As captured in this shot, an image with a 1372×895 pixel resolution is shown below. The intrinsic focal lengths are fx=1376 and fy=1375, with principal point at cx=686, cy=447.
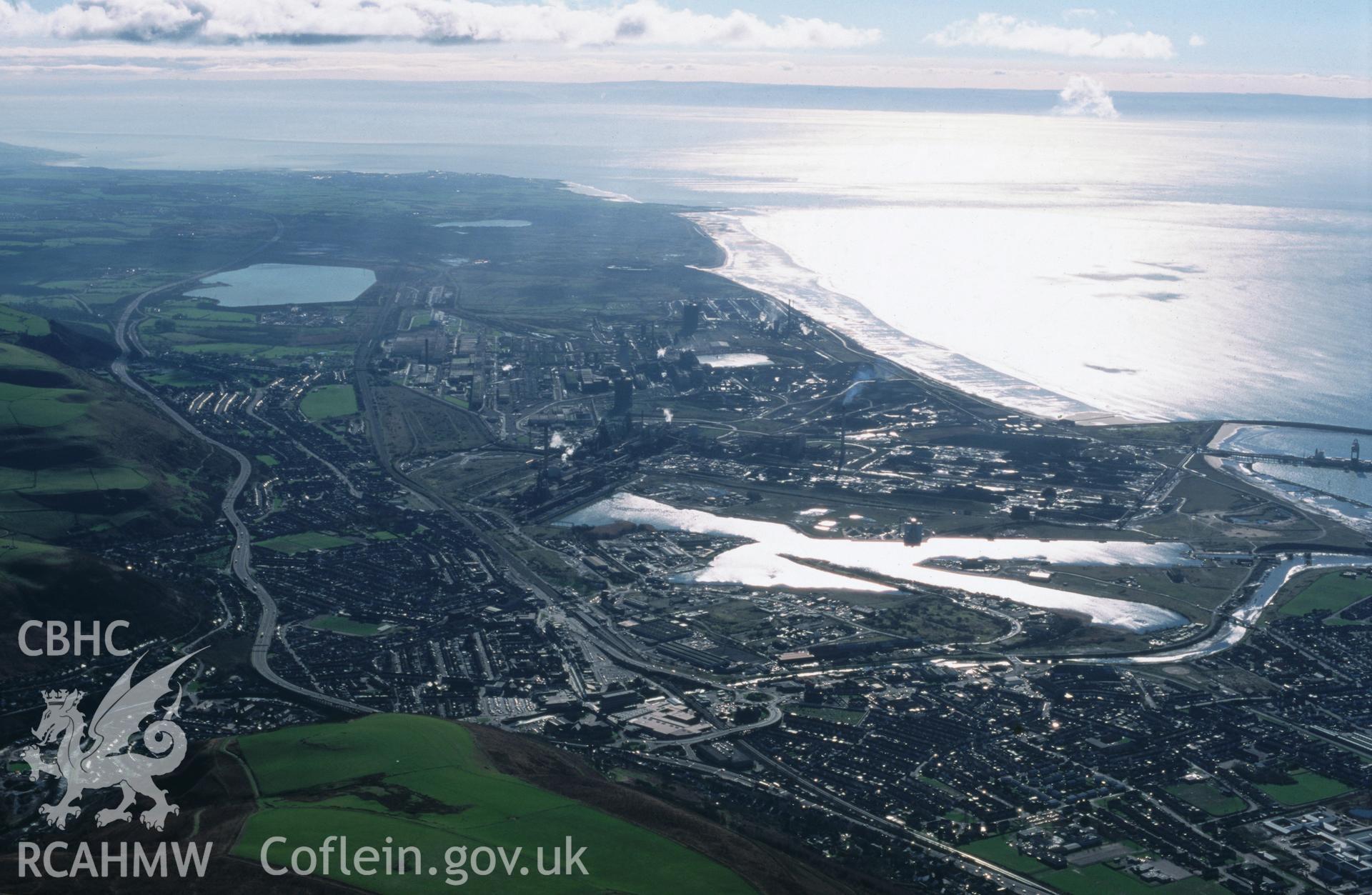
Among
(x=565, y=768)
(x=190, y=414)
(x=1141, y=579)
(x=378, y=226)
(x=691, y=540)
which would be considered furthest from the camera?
(x=378, y=226)

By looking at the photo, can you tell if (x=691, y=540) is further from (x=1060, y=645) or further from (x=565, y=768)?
(x=565, y=768)

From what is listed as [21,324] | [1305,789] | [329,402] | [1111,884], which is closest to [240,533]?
[329,402]

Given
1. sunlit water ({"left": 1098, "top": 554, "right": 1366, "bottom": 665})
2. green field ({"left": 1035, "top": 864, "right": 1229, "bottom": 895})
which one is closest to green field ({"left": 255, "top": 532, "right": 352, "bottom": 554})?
sunlit water ({"left": 1098, "top": 554, "right": 1366, "bottom": 665})

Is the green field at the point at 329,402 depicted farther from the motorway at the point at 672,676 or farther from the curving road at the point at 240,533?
the curving road at the point at 240,533

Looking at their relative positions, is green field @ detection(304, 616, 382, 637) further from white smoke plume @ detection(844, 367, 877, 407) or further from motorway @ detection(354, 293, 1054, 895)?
white smoke plume @ detection(844, 367, 877, 407)

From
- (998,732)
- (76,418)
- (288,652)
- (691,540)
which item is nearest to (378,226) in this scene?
(76,418)

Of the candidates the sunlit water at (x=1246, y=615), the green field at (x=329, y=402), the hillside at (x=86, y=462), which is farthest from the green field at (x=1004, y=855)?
the green field at (x=329, y=402)

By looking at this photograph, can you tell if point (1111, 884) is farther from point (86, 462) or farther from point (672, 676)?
point (86, 462)
